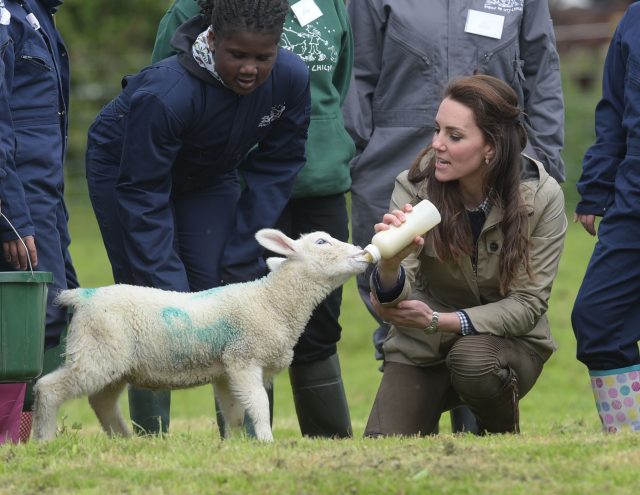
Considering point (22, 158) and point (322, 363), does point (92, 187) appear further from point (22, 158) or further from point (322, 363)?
point (322, 363)

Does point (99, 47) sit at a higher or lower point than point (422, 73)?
higher

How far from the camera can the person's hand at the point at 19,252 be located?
5.85m

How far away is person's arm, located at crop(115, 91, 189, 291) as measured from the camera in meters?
5.97

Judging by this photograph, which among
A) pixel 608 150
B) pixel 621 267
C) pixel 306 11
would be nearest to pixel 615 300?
pixel 621 267

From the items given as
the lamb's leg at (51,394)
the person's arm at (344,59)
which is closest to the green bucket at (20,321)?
the lamb's leg at (51,394)

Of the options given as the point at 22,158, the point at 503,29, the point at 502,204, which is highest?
the point at 503,29

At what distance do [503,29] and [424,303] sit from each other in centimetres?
183

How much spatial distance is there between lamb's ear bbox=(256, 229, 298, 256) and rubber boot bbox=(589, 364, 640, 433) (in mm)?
1656

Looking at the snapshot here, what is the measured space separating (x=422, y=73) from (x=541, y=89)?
2.35 feet

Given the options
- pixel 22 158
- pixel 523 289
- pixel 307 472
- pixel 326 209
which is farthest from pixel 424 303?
pixel 22 158

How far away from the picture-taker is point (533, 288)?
6250 mm

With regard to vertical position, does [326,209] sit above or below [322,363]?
above

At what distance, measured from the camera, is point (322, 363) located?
7172 mm

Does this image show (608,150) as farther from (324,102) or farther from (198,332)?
(198,332)
